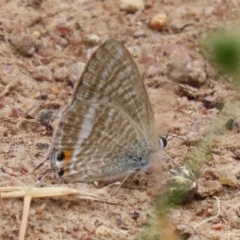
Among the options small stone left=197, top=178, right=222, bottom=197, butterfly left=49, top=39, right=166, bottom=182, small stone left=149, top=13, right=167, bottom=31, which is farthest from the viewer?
small stone left=149, top=13, right=167, bottom=31

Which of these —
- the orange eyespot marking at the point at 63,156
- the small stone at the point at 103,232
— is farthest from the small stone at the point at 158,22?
the small stone at the point at 103,232

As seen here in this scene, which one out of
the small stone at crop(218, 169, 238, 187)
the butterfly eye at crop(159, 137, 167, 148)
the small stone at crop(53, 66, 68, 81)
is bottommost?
the small stone at crop(53, 66, 68, 81)

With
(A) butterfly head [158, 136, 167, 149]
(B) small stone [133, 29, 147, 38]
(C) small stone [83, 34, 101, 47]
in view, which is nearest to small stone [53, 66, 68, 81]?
(C) small stone [83, 34, 101, 47]

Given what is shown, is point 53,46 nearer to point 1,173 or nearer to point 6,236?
point 1,173

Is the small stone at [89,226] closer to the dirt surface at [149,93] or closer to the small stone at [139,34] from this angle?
the dirt surface at [149,93]

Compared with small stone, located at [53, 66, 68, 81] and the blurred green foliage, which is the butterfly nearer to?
Answer: small stone, located at [53, 66, 68, 81]

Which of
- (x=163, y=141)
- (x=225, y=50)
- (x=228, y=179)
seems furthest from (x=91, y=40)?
Answer: (x=225, y=50)

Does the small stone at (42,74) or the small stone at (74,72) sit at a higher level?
the small stone at (74,72)

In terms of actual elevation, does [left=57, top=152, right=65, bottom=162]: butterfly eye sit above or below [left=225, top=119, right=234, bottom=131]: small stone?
above
